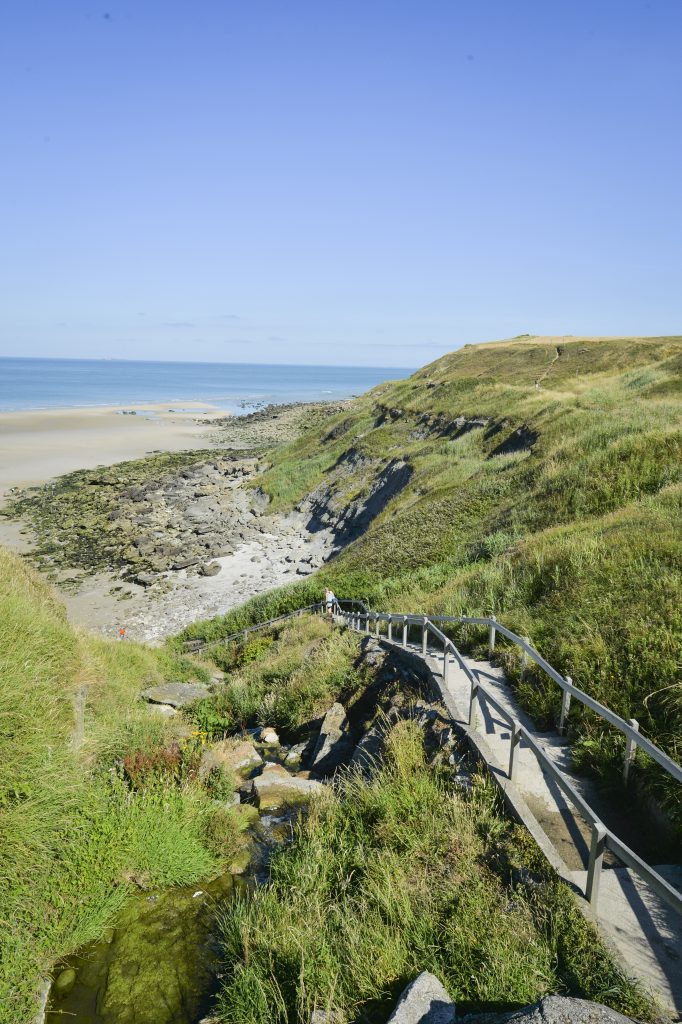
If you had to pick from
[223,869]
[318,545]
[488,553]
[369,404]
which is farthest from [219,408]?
[223,869]

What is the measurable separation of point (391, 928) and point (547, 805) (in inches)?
76.2

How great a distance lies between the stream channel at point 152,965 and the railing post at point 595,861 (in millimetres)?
3313

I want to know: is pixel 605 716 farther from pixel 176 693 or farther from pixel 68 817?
pixel 176 693

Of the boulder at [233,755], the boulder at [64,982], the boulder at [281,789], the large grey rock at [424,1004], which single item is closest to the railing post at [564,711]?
the boulder at [281,789]

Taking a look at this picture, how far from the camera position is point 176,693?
14.1m

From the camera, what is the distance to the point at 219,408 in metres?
143

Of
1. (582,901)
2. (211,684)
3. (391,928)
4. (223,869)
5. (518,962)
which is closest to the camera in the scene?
(518,962)

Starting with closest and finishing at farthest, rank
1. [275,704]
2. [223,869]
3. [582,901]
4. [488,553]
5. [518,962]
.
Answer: [518,962] → [582,901] → [223,869] → [275,704] → [488,553]

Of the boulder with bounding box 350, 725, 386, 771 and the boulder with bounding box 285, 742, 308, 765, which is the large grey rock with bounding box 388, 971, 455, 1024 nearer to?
the boulder with bounding box 350, 725, 386, 771

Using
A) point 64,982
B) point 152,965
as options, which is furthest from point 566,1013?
point 64,982

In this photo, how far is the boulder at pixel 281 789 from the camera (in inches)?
315

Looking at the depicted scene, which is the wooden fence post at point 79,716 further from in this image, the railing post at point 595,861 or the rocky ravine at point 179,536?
the rocky ravine at point 179,536

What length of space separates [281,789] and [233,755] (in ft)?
7.32

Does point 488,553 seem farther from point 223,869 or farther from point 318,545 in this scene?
point 318,545
